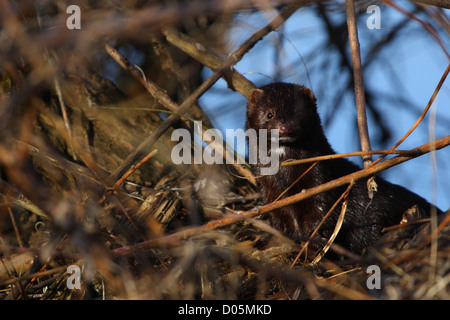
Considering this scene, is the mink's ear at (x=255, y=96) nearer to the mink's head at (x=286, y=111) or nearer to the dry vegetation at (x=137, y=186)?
the mink's head at (x=286, y=111)

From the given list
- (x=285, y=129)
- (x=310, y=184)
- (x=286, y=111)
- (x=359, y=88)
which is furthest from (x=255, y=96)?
(x=359, y=88)

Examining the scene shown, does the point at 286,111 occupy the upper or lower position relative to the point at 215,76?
lower

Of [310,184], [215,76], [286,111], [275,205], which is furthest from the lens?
[215,76]

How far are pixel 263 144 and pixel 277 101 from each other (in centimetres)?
40

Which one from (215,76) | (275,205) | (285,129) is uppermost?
(215,76)

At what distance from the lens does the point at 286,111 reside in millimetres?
4055

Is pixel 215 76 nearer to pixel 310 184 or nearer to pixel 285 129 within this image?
pixel 285 129

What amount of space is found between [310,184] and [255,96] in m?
0.99

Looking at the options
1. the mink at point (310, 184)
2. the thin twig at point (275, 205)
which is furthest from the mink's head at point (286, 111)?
the thin twig at point (275, 205)
